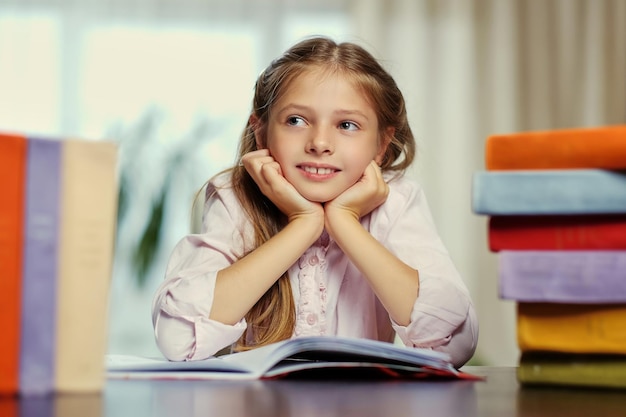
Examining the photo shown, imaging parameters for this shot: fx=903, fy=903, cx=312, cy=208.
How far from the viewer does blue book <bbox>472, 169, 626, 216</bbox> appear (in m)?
0.77

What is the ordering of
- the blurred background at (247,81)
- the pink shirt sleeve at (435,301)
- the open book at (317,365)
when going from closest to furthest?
the open book at (317,365) < the pink shirt sleeve at (435,301) < the blurred background at (247,81)

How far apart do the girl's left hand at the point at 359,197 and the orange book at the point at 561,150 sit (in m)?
0.55

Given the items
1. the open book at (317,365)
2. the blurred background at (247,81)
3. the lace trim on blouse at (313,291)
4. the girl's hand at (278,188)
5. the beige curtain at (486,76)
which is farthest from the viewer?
the beige curtain at (486,76)

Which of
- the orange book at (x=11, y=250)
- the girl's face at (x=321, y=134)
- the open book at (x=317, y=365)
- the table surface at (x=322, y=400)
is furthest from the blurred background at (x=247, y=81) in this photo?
the orange book at (x=11, y=250)

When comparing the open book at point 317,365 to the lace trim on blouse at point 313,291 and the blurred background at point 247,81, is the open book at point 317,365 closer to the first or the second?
the lace trim on blouse at point 313,291

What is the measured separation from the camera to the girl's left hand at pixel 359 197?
4.48 feet

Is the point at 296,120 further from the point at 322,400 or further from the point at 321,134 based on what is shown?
the point at 322,400

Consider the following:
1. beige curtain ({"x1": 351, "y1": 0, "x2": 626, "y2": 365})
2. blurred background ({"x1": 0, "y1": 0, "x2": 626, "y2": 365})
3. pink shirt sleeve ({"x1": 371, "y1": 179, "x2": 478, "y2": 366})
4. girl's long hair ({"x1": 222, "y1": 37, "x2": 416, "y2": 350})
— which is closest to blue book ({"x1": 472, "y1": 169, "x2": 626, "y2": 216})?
pink shirt sleeve ({"x1": 371, "y1": 179, "x2": 478, "y2": 366})

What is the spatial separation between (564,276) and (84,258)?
398 millimetres

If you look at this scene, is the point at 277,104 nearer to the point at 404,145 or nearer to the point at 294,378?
the point at 404,145

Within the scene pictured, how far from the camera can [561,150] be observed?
0.80 meters

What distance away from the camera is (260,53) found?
A: 4223 mm

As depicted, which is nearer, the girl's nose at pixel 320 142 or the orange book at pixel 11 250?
the orange book at pixel 11 250

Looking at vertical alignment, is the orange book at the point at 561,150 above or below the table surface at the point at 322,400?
above
